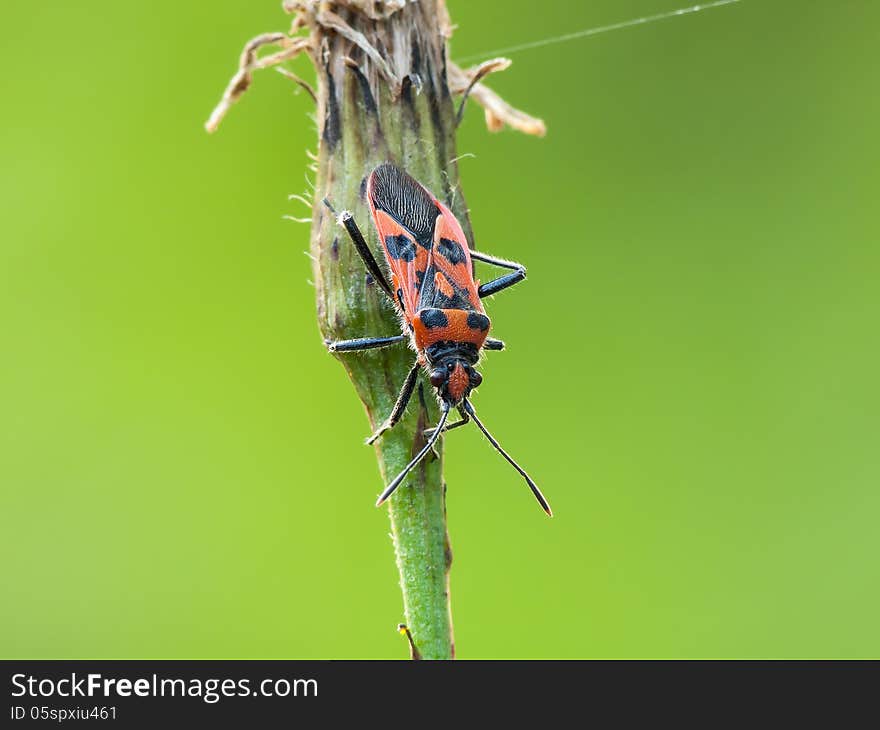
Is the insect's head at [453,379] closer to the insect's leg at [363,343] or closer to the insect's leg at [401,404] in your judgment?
the insect's leg at [401,404]

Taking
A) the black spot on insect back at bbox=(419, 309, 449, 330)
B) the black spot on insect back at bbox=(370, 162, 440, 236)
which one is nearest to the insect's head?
the black spot on insect back at bbox=(419, 309, 449, 330)

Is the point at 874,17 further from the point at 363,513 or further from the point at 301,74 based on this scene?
the point at 363,513

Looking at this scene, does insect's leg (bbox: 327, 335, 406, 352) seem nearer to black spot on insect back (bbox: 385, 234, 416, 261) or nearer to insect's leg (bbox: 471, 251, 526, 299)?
black spot on insect back (bbox: 385, 234, 416, 261)

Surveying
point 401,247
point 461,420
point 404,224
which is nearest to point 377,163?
point 404,224

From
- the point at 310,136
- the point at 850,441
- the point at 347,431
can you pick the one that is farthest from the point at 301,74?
the point at 850,441

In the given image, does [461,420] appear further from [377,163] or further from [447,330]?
[377,163]

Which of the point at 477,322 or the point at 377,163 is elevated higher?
the point at 377,163
